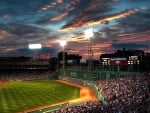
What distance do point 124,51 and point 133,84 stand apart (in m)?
87.3

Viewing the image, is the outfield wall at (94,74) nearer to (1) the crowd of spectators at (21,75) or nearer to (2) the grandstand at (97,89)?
(2) the grandstand at (97,89)

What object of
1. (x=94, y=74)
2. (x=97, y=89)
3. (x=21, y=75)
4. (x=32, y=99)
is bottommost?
(x=32, y=99)

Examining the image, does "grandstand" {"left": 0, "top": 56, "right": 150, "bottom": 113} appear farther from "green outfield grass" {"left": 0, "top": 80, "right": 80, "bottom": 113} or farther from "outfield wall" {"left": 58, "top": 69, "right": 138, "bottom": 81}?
"green outfield grass" {"left": 0, "top": 80, "right": 80, "bottom": 113}

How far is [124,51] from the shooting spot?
11762 centimetres

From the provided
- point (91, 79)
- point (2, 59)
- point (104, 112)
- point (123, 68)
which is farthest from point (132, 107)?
point (2, 59)

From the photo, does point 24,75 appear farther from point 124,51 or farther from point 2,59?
point 124,51

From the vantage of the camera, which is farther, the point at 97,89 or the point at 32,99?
the point at 32,99

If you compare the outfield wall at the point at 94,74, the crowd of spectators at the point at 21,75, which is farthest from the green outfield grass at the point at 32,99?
the crowd of spectators at the point at 21,75

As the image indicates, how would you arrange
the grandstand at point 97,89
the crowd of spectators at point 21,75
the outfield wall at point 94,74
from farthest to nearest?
1. the crowd of spectators at point 21,75
2. the outfield wall at point 94,74
3. the grandstand at point 97,89

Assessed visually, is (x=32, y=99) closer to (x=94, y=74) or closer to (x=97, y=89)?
(x=97, y=89)

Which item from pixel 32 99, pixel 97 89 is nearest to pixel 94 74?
pixel 97 89

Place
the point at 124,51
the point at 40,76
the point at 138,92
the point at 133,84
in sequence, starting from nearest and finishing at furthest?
the point at 138,92
the point at 133,84
the point at 40,76
the point at 124,51

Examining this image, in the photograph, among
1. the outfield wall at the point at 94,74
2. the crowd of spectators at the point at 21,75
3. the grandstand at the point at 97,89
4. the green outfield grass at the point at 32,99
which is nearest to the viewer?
the grandstand at the point at 97,89

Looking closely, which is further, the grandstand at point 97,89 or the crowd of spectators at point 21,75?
the crowd of spectators at point 21,75
